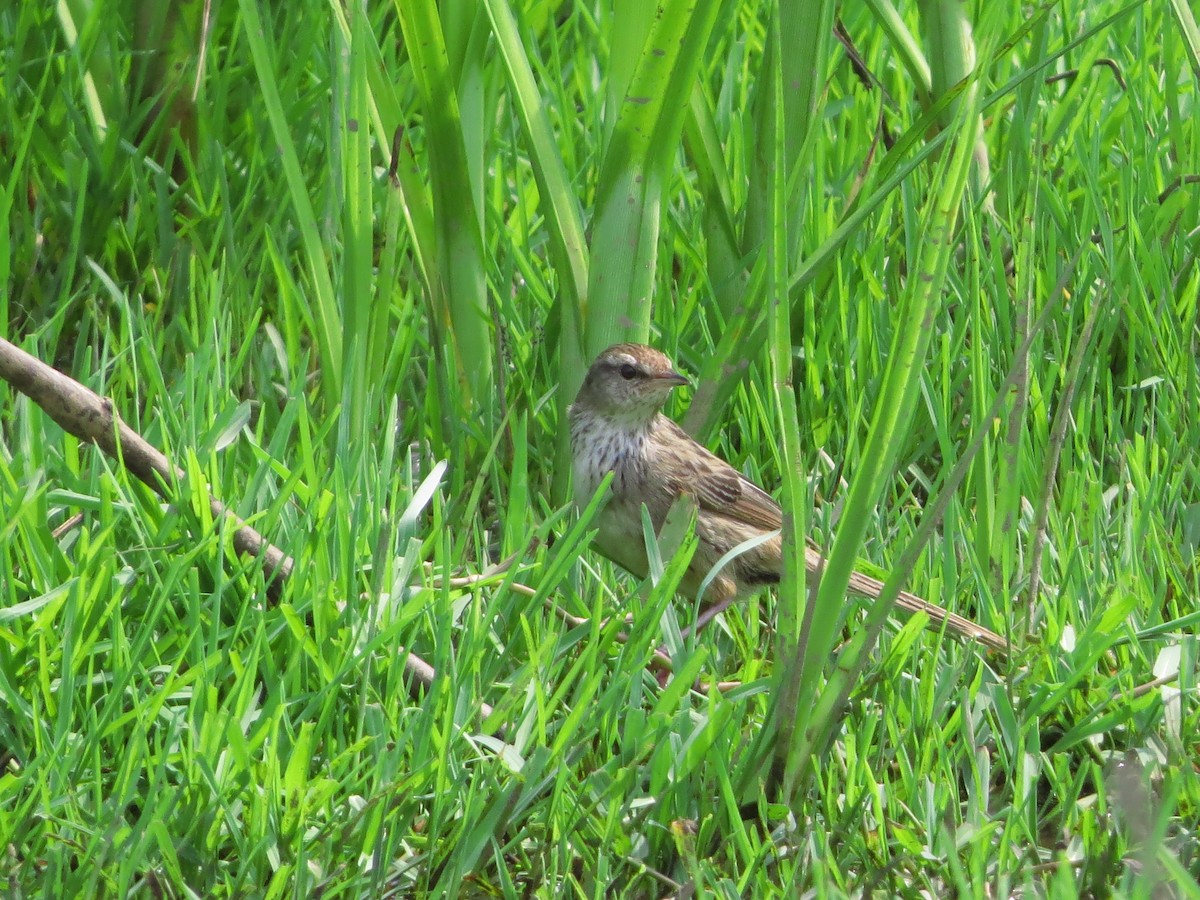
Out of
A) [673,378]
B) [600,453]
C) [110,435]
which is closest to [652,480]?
[600,453]

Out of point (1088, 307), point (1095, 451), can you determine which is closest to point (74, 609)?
point (1095, 451)

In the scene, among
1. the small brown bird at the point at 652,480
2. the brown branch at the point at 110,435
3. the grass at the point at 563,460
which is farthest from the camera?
the small brown bird at the point at 652,480

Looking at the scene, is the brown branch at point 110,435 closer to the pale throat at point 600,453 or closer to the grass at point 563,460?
the grass at point 563,460

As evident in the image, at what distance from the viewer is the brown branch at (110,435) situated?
3.47 meters

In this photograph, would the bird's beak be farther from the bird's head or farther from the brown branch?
the brown branch

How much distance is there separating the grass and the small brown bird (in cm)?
11

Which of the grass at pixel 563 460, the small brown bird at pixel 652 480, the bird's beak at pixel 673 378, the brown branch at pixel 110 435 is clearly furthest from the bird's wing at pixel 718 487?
the brown branch at pixel 110 435

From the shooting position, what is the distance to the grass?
3.11 metres

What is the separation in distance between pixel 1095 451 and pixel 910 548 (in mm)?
2087

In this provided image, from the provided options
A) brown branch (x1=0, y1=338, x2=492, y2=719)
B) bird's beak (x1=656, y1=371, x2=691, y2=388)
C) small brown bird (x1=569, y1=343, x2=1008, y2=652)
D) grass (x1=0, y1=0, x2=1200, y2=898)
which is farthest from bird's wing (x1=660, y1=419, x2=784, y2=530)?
brown branch (x1=0, y1=338, x2=492, y2=719)

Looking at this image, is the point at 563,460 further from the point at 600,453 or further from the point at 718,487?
the point at 718,487

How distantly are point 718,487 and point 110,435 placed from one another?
1894mm

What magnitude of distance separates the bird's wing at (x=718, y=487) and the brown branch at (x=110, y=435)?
4.32ft

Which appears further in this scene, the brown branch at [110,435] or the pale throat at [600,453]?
the pale throat at [600,453]
